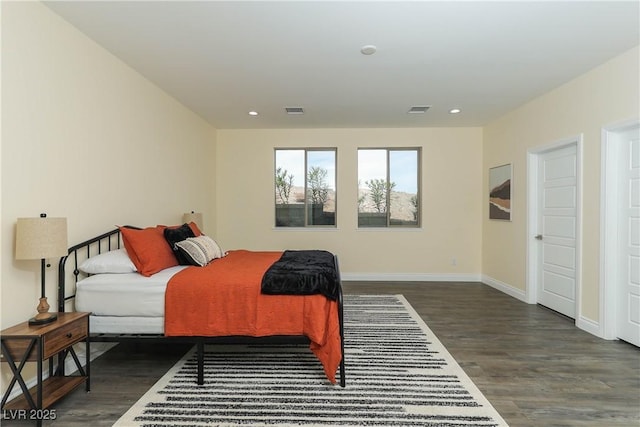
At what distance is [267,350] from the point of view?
285cm

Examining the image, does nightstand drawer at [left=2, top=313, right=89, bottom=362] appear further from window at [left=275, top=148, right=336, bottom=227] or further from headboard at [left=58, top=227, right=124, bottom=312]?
window at [left=275, top=148, right=336, bottom=227]

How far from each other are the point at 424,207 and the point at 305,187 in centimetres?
221

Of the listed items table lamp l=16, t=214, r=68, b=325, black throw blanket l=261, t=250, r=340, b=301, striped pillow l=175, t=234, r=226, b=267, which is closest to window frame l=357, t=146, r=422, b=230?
striped pillow l=175, t=234, r=226, b=267

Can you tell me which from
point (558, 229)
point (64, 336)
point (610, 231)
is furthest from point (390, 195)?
point (64, 336)

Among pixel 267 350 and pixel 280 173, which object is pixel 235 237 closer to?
pixel 280 173

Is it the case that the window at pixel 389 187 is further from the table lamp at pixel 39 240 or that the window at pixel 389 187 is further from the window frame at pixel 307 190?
the table lamp at pixel 39 240

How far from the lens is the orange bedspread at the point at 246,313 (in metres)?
2.27

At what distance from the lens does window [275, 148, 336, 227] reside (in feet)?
19.2

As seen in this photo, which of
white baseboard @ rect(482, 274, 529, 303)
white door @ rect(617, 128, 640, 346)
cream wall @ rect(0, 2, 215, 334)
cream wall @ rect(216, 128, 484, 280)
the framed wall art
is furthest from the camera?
cream wall @ rect(216, 128, 484, 280)

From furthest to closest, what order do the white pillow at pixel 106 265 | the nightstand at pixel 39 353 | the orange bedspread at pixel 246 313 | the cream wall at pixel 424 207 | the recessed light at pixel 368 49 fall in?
the cream wall at pixel 424 207, the recessed light at pixel 368 49, the white pillow at pixel 106 265, the orange bedspread at pixel 246 313, the nightstand at pixel 39 353

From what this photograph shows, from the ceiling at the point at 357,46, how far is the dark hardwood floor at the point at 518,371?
2.73 meters

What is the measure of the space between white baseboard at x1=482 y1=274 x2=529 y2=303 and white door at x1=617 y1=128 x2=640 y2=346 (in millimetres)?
1375

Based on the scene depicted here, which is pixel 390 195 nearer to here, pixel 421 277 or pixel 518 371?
pixel 421 277

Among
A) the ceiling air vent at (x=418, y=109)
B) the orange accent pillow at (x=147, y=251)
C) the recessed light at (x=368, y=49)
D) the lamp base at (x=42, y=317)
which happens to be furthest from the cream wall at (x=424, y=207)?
the lamp base at (x=42, y=317)
